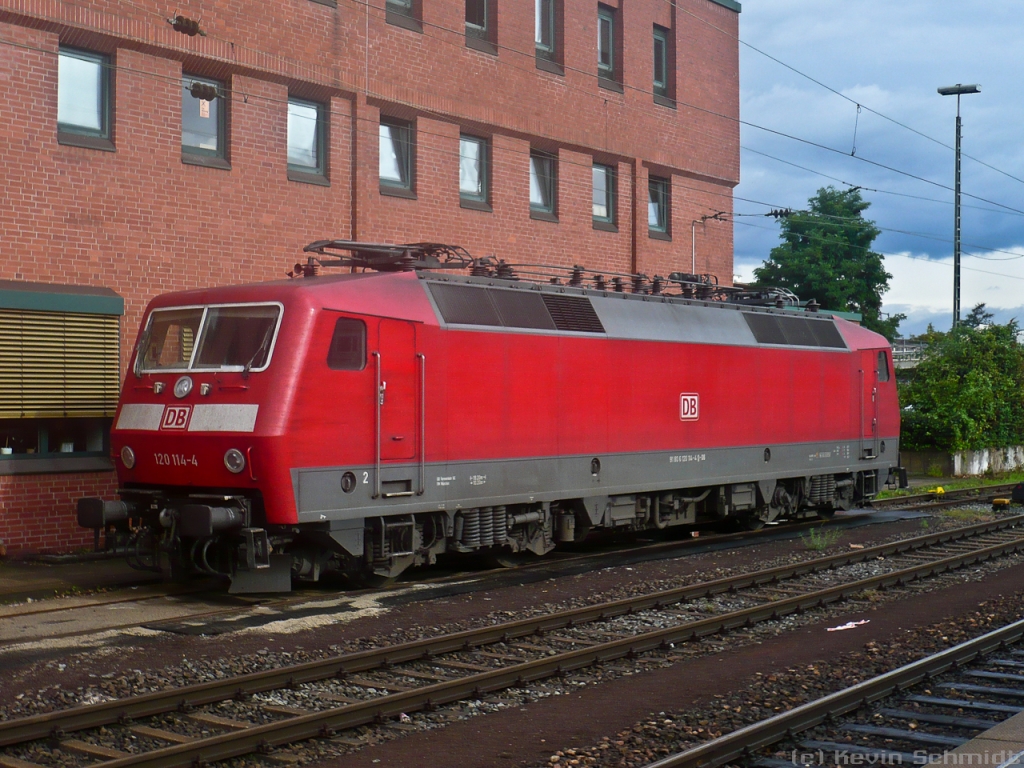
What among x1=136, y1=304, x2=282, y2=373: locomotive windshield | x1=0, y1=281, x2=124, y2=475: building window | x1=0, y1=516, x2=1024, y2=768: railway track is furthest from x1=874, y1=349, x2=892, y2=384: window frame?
x1=0, y1=281, x2=124, y2=475: building window

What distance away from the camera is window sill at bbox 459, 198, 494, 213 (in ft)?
65.2

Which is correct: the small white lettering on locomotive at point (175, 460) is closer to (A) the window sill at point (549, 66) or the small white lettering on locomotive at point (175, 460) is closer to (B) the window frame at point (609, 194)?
(A) the window sill at point (549, 66)

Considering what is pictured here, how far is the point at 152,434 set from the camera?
11523mm

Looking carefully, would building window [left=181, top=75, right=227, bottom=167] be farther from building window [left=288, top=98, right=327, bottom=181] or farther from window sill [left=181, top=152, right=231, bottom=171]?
building window [left=288, top=98, right=327, bottom=181]

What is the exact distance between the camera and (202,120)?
1634cm

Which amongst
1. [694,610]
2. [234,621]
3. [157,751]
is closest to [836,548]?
[694,610]

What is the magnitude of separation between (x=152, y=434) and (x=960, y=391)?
24626 millimetres

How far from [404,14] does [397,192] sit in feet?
9.96

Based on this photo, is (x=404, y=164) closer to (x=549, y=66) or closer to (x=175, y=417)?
(x=549, y=66)

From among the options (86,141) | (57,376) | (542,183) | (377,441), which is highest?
(542,183)

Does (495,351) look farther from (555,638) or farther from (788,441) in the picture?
(788,441)

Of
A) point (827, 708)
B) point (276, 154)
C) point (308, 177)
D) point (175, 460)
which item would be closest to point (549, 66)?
point (308, 177)

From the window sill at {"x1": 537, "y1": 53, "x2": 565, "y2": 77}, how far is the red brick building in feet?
0.20

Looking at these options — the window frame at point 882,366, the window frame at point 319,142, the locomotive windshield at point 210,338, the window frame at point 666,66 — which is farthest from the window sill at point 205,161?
the window frame at point 882,366
